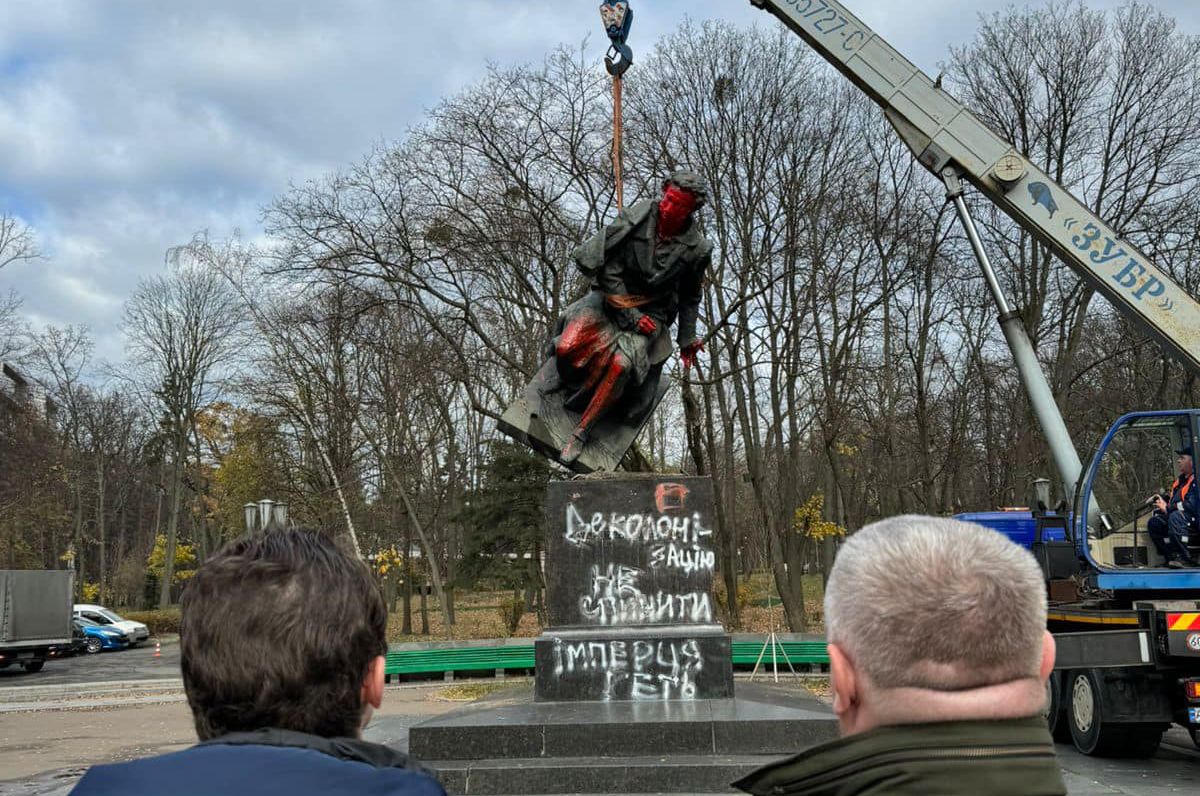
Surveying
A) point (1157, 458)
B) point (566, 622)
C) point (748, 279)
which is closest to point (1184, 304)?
point (1157, 458)

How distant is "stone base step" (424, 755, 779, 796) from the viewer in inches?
216

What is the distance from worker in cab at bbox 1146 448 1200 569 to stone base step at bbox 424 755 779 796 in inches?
210

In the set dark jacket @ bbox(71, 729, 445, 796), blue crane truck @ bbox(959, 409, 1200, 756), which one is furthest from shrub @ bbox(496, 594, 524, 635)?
dark jacket @ bbox(71, 729, 445, 796)

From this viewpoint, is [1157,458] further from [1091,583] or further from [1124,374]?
[1124,374]

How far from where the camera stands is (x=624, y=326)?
777 centimetres

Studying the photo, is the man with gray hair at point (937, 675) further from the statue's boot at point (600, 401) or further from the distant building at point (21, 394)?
the distant building at point (21, 394)

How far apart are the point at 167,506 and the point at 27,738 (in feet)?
148

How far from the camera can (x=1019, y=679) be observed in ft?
4.84

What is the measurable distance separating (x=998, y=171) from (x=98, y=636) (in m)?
30.7

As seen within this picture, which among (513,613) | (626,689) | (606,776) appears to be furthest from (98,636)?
(606,776)

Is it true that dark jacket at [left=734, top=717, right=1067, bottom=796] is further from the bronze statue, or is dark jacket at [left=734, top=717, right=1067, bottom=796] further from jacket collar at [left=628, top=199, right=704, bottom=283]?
jacket collar at [left=628, top=199, right=704, bottom=283]

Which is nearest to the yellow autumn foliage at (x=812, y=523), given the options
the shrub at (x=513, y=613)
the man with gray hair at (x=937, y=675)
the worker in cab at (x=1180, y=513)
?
the shrub at (x=513, y=613)

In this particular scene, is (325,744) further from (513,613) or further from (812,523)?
(513,613)

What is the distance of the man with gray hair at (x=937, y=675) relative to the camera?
1408 millimetres
